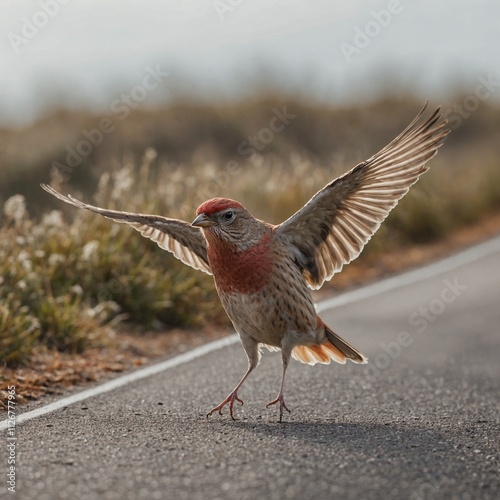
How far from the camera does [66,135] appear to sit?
21.0 meters

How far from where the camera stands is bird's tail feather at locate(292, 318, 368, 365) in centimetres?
669

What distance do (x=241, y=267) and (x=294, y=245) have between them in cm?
86

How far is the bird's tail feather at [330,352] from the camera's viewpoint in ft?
21.9

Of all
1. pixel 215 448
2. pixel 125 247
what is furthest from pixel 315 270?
pixel 125 247

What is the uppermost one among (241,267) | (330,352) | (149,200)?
(149,200)

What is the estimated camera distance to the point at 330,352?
6.81 meters

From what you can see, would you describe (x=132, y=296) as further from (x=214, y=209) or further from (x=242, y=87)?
(x=242, y=87)
